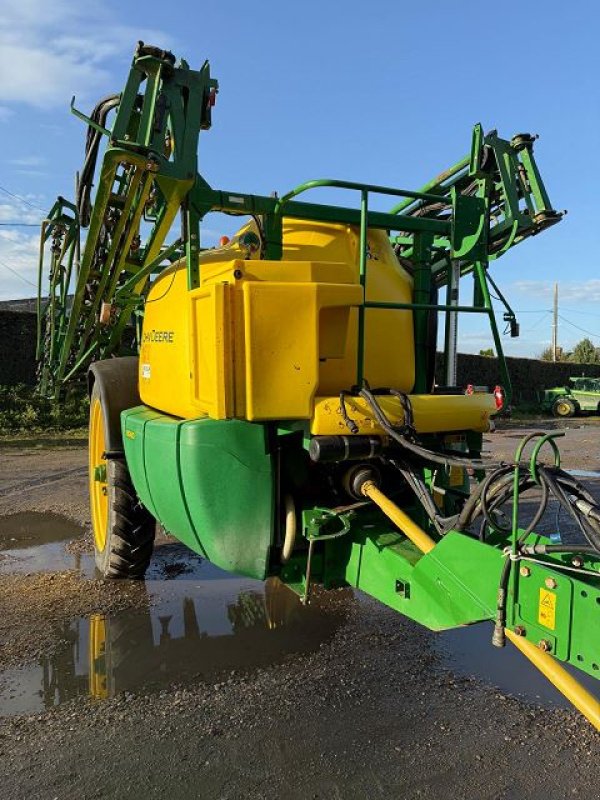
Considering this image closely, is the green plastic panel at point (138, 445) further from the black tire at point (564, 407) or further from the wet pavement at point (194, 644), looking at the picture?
the black tire at point (564, 407)

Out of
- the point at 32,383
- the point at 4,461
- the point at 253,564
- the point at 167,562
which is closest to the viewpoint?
the point at 253,564

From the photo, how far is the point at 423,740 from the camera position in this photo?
9.84 ft

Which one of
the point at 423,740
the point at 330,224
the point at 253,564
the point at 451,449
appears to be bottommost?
the point at 423,740

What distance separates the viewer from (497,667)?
12.3ft

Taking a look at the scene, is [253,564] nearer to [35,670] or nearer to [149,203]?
[35,670]

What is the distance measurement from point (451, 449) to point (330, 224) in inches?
57.3

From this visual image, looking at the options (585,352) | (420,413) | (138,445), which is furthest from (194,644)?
(585,352)

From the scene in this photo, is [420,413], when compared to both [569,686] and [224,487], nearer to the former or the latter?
[224,487]

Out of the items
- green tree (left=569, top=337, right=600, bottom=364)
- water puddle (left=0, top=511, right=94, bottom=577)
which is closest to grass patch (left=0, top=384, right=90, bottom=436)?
water puddle (left=0, top=511, right=94, bottom=577)

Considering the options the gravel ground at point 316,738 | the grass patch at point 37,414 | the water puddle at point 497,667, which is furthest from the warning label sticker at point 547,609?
the grass patch at point 37,414

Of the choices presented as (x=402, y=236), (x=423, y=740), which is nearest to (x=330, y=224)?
(x=402, y=236)

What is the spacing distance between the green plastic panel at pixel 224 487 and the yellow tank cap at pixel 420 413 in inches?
13.4

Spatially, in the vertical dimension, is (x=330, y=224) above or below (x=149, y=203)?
below

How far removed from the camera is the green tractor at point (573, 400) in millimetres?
25203
